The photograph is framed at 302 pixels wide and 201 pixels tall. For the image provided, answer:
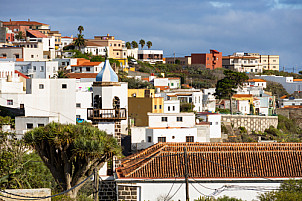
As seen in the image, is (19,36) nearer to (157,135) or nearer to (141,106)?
(141,106)

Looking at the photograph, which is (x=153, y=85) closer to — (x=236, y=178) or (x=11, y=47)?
(x=11, y=47)

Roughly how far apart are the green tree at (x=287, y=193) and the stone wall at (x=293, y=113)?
67847 millimetres

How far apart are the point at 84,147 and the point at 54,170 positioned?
162 cm

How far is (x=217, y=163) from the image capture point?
24844mm

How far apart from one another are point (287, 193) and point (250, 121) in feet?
190

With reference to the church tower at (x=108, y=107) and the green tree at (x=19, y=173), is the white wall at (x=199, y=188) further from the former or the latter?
the church tower at (x=108, y=107)

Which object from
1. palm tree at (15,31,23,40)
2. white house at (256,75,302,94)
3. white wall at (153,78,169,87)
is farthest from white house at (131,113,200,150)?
white house at (256,75,302,94)

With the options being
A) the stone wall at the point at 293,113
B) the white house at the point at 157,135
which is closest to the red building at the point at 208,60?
the stone wall at the point at 293,113

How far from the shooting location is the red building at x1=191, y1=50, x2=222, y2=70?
125 m

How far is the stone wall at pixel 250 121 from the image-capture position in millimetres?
74938

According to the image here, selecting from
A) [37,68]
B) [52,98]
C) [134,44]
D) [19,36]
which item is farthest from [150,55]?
[52,98]

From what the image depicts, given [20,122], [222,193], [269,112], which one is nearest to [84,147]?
[222,193]

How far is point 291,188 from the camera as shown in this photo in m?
21.3

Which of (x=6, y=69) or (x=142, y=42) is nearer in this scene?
(x=6, y=69)
